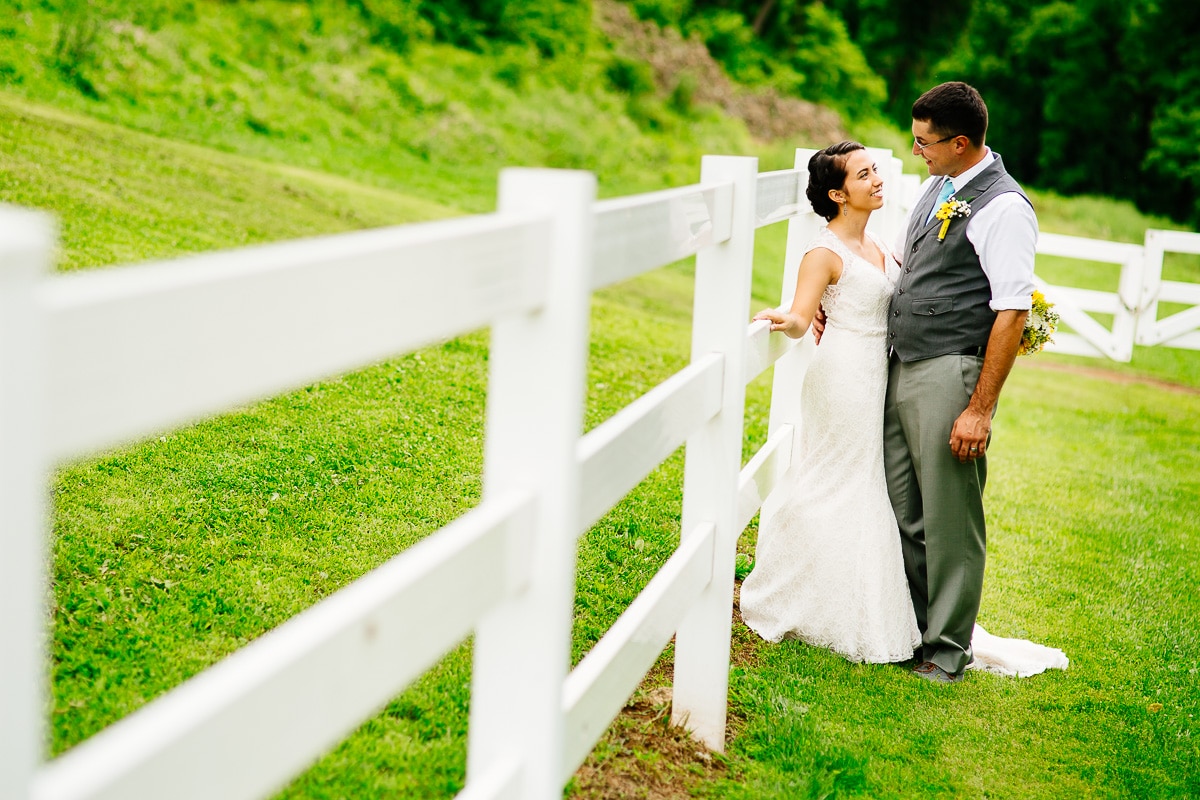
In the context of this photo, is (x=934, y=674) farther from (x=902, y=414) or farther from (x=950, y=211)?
(x=950, y=211)

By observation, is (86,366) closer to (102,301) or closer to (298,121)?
(102,301)

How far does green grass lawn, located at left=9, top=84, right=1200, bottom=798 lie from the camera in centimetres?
350

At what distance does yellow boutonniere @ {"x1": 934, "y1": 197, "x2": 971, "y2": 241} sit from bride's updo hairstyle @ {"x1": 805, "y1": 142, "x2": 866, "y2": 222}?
41cm

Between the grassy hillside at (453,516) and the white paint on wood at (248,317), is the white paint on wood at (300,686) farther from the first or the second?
the grassy hillside at (453,516)

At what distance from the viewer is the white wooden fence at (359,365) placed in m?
1.12

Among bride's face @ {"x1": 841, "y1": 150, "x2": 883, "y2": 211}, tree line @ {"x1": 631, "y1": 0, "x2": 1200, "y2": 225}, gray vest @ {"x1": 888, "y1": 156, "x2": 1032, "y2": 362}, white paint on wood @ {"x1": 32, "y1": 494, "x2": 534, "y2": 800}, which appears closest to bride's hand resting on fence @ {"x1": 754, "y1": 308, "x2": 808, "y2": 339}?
gray vest @ {"x1": 888, "y1": 156, "x2": 1032, "y2": 362}

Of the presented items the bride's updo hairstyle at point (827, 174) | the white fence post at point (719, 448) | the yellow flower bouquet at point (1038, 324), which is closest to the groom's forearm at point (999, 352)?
the yellow flower bouquet at point (1038, 324)

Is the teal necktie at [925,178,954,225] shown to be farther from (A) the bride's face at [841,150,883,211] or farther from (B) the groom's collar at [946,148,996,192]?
(A) the bride's face at [841,150,883,211]

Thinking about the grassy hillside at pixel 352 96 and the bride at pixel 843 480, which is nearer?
the bride at pixel 843 480

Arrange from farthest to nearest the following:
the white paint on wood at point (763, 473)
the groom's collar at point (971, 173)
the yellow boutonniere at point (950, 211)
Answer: the groom's collar at point (971, 173), the yellow boutonniere at point (950, 211), the white paint on wood at point (763, 473)

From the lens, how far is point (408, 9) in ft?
74.5

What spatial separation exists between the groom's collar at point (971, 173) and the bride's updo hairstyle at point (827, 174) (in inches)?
14.5

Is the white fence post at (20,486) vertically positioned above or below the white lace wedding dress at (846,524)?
above

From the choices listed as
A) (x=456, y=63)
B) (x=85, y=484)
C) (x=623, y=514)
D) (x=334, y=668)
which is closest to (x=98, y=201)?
(x=85, y=484)
